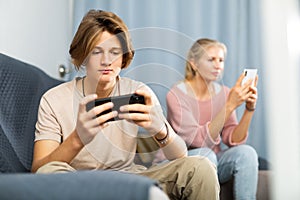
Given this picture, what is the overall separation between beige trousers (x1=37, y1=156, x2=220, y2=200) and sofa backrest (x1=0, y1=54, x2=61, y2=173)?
209 millimetres

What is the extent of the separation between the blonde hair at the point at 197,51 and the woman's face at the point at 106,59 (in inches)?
17.6

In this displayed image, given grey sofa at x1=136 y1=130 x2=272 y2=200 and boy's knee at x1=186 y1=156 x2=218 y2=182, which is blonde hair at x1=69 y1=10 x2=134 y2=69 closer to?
grey sofa at x1=136 y1=130 x2=272 y2=200

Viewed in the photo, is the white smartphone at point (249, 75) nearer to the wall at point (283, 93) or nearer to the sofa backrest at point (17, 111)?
the sofa backrest at point (17, 111)

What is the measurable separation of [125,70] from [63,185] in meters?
0.76

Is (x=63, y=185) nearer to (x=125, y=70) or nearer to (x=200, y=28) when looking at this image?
(x=125, y=70)

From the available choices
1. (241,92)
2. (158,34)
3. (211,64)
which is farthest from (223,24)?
(158,34)

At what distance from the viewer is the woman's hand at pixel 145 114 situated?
3.51 ft

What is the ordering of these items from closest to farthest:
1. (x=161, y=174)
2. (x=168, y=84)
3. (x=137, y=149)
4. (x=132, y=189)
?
(x=132, y=189)
(x=161, y=174)
(x=137, y=149)
(x=168, y=84)

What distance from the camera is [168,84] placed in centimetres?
146

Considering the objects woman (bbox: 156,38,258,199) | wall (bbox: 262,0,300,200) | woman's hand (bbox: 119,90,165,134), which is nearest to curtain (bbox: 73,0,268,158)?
woman (bbox: 156,38,258,199)

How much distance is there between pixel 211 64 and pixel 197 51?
0.12m

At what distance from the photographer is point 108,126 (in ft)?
4.07

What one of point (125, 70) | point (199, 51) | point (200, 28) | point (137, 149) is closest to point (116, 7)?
point (200, 28)

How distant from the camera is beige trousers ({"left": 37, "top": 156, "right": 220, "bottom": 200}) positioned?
3.41 ft
